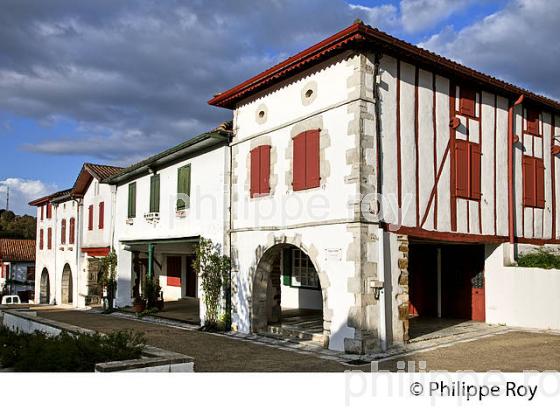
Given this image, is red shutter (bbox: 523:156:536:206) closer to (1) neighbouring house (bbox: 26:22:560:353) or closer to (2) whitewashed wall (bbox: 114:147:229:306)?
(1) neighbouring house (bbox: 26:22:560:353)

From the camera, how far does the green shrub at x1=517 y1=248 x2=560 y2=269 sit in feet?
39.0

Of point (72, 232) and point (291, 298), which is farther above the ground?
point (72, 232)

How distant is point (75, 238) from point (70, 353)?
61.6 ft

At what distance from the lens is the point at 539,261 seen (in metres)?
12.1

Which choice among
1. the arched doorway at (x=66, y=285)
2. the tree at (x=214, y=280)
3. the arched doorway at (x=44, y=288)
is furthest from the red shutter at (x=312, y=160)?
the arched doorway at (x=44, y=288)

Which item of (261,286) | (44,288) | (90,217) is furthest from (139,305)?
(44,288)

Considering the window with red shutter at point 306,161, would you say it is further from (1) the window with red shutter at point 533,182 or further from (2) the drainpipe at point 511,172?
(1) the window with red shutter at point 533,182

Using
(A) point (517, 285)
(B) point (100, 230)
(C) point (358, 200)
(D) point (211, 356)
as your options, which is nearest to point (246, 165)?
(C) point (358, 200)

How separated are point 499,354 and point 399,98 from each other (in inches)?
195

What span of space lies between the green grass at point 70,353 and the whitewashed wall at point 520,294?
853 centimetres

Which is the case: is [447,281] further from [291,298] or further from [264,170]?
[264,170]

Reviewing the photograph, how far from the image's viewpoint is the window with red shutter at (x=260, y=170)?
12.0 meters

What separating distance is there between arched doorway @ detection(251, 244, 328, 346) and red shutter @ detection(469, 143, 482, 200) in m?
3.86

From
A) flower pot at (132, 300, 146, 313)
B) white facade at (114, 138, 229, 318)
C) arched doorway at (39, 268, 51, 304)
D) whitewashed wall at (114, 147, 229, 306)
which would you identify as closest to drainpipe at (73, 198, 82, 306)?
white facade at (114, 138, 229, 318)
